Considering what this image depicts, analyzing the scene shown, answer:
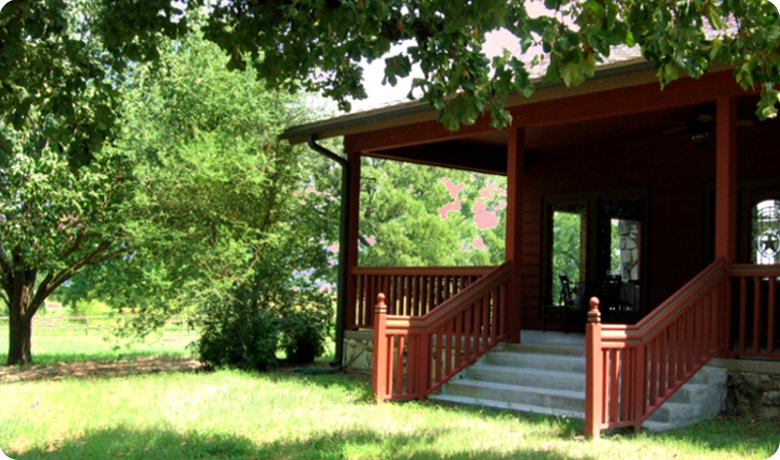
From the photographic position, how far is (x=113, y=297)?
14.0m

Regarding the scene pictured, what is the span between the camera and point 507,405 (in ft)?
27.9

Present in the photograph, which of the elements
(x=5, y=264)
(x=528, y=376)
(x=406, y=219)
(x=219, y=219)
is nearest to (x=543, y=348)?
(x=528, y=376)

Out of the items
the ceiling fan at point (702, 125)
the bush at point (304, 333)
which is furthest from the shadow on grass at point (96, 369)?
the ceiling fan at point (702, 125)

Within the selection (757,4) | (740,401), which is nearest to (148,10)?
(757,4)

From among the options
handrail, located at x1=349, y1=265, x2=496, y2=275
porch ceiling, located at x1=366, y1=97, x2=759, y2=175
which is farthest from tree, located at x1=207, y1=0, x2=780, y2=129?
handrail, located at x1=349, y1=265, x2=496, y2=275

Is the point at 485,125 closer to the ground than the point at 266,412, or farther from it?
farther from it

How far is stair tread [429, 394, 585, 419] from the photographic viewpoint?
26.1 feet

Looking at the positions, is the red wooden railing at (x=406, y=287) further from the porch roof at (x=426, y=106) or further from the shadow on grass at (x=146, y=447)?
the shadow on grass at (x=146, y=447)

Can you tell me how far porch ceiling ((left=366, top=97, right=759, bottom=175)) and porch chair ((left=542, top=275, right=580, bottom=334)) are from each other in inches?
79.9

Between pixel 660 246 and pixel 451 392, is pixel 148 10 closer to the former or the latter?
pixel 451 392

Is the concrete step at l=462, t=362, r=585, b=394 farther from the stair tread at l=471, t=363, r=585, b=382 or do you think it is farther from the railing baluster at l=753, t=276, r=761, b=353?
the railing baluster at l=753, t=276, r=761, b=353

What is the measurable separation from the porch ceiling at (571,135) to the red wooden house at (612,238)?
28 millimetres

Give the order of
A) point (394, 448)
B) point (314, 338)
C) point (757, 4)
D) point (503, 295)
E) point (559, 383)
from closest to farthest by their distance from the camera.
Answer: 1. point (757, 4)
2. point (394, 448)
3. point (559, 383)
4. point (503, 295)
5. point (314, 338)

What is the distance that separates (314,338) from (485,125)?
497cm
